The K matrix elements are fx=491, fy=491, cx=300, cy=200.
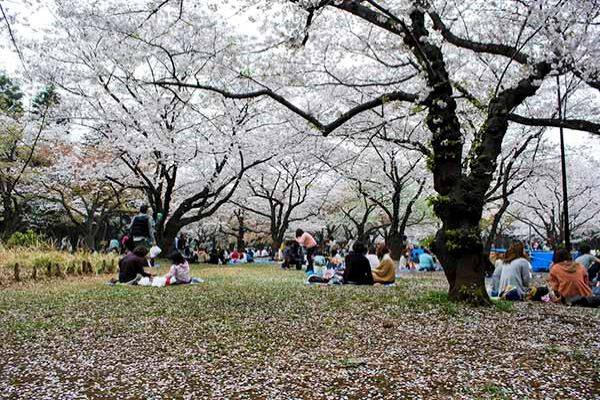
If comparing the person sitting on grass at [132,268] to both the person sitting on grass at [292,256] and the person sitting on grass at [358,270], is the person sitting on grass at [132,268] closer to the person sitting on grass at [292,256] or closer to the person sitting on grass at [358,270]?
the person sitting on grass at [358,270]

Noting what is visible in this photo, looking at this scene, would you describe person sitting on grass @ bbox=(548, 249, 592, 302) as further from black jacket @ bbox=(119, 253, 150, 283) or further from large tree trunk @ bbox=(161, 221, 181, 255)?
large tree trunk @ bbox=(161, 221, 181, 255)

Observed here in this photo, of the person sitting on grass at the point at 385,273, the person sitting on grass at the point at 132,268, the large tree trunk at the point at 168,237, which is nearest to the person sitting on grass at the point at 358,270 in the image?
the person sitting on grass at the point at 385,273

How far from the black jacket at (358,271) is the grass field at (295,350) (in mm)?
3076

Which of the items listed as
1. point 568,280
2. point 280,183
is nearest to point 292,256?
point 280,183

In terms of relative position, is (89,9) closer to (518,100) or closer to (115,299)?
(115,299)

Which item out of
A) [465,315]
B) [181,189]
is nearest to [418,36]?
[465,315]

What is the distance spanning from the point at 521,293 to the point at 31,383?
296 inches

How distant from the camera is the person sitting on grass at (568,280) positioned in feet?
25.4

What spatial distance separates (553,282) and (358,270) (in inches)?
146

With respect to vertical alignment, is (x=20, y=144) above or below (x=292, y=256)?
above

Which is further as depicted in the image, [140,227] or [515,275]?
[140,227]

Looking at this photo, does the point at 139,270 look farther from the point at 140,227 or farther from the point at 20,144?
the point at 20,144

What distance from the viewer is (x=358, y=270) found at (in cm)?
1035

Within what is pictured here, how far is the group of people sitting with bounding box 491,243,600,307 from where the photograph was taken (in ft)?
25.4
